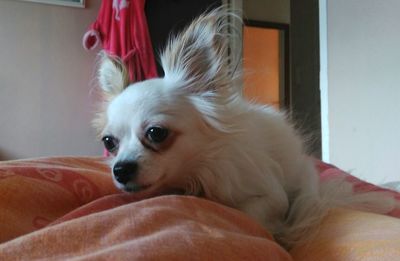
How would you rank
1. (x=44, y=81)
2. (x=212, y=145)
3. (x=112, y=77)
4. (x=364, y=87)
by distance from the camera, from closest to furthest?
(x=212, y=145)
(x=112, y=77)
(x=364, y=87)
(x=44, y=81)

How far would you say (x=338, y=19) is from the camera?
5.65ft

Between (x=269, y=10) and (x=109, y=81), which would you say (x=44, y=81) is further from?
(x=269, y=10)

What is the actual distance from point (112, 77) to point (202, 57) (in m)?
0.24

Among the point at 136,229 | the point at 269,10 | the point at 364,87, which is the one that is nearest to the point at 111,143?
the point at 136,229

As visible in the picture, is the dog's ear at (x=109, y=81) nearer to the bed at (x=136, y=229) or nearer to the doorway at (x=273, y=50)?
the bed at (x=136, y=229)

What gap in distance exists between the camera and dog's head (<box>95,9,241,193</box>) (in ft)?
2.47

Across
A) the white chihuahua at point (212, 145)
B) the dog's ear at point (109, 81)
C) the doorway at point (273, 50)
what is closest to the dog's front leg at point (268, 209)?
the white chihuahua at point (212, 145)

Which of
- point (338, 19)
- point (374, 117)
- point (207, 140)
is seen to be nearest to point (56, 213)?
point (207, 140)

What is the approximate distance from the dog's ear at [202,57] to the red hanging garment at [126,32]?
1.23 meters

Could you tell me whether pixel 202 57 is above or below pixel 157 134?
above

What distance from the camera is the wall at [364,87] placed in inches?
58.2

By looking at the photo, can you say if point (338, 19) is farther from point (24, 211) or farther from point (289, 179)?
point (24, 211)

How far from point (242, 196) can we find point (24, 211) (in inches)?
14.9

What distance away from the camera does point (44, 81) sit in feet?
7.79
